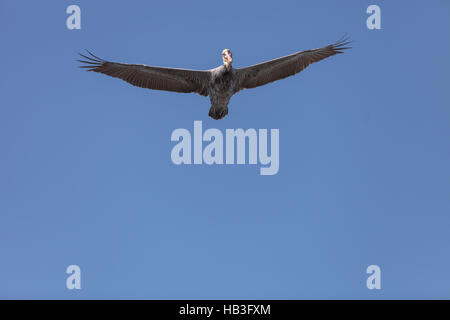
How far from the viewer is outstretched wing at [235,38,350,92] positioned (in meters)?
14.3

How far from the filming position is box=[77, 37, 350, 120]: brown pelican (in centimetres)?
1412

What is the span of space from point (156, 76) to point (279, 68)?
3.28m

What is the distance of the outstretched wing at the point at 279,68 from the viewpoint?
47.1 ft

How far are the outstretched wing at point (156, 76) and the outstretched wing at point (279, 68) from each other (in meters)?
1.02

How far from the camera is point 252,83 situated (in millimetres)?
14688

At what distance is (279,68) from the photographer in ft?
48.0

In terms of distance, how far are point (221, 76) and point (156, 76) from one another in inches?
68.0

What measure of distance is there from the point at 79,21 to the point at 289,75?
221 inches

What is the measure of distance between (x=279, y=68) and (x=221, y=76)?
164 centimetres

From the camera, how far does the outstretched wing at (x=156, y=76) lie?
44.7 feet

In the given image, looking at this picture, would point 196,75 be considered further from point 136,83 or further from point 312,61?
point 312,61

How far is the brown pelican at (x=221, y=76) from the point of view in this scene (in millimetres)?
14117
